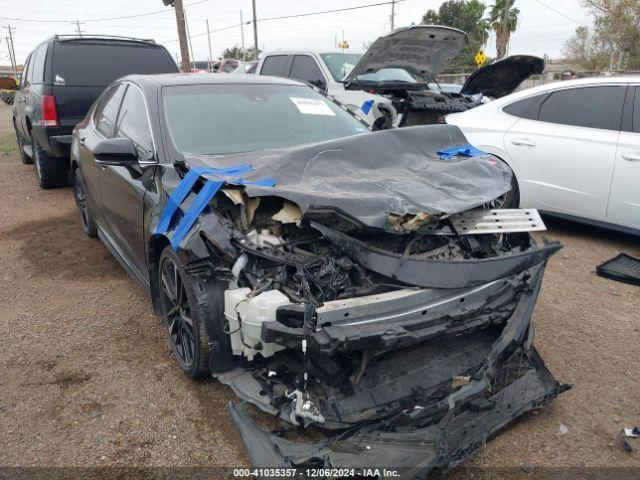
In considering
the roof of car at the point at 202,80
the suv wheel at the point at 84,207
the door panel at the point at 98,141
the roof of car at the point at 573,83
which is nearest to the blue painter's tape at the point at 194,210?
the roof of car at the point at 202,80

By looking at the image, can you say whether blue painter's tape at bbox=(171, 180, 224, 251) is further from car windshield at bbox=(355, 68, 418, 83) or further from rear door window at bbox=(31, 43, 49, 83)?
car windshield at bbox=(355, 68, 418, 83)

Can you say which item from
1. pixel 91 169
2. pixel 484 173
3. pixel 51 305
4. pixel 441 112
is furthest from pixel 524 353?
pixel 441 112

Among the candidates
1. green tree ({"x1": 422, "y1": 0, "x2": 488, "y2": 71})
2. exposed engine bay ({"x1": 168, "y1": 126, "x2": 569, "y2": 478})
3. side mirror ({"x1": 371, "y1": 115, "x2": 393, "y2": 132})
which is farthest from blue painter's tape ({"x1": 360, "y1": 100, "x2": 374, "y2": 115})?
green tree ({"x1": 422, "y1": 0, "x2": 488, "y2": 71})

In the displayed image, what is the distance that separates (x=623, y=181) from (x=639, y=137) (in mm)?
408

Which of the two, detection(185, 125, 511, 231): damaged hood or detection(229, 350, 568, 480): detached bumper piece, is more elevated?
detection(185, 125, 511, 231): damaged hood

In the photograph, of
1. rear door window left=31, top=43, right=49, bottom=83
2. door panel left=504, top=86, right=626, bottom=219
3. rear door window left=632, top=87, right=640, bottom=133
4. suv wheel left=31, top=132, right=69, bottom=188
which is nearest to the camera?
rear door window left=632, top=87, right=640, bottom=133

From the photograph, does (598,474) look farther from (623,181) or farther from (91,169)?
(91,169)

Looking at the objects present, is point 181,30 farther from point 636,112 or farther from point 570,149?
point 636,112

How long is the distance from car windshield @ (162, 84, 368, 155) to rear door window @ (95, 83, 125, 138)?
2.77 ft

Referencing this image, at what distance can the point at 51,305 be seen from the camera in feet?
13.1

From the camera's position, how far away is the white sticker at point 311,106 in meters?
3.88

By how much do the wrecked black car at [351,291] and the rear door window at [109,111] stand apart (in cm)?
118

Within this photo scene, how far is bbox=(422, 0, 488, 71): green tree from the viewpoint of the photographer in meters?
38.2

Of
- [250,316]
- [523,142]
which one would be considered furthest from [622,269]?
[250,316]
